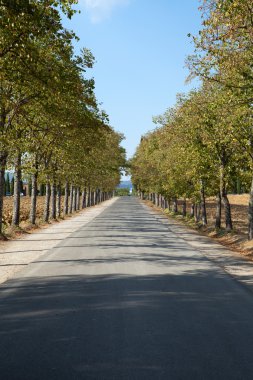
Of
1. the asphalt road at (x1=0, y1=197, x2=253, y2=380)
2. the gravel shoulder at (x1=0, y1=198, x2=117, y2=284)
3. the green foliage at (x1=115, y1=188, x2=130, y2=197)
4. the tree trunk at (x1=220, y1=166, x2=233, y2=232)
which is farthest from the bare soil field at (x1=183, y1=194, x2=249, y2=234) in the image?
the green foliage at (x1=115, y1=188, x2=130, y2=197)

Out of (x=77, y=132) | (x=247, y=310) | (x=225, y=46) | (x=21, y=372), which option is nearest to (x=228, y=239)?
(x=77, y=132)

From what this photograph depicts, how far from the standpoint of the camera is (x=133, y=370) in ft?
16.0

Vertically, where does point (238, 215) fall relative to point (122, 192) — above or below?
below

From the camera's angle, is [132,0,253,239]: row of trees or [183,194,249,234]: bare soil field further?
[183,194,249,234]: bare soil field

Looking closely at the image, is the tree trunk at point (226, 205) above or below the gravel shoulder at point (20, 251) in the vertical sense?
above

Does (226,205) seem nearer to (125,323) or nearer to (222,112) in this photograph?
(222,112)

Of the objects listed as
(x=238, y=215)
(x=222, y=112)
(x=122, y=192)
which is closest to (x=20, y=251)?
(x=222, y=112)

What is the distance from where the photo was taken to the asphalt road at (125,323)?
4973 mm

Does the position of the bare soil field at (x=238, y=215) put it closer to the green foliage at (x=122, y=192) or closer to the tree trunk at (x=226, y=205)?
the tree trunk at (x=226, y=205)

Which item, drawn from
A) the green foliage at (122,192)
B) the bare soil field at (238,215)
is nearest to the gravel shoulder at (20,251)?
the bare soil field at (238,215)

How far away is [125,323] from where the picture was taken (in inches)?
265

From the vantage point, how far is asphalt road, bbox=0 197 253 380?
196 inches

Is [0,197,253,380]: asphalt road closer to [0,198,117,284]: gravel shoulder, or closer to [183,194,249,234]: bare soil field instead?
[0,198,117,284]: gravel shoulder

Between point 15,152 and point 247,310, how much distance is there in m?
15.7
